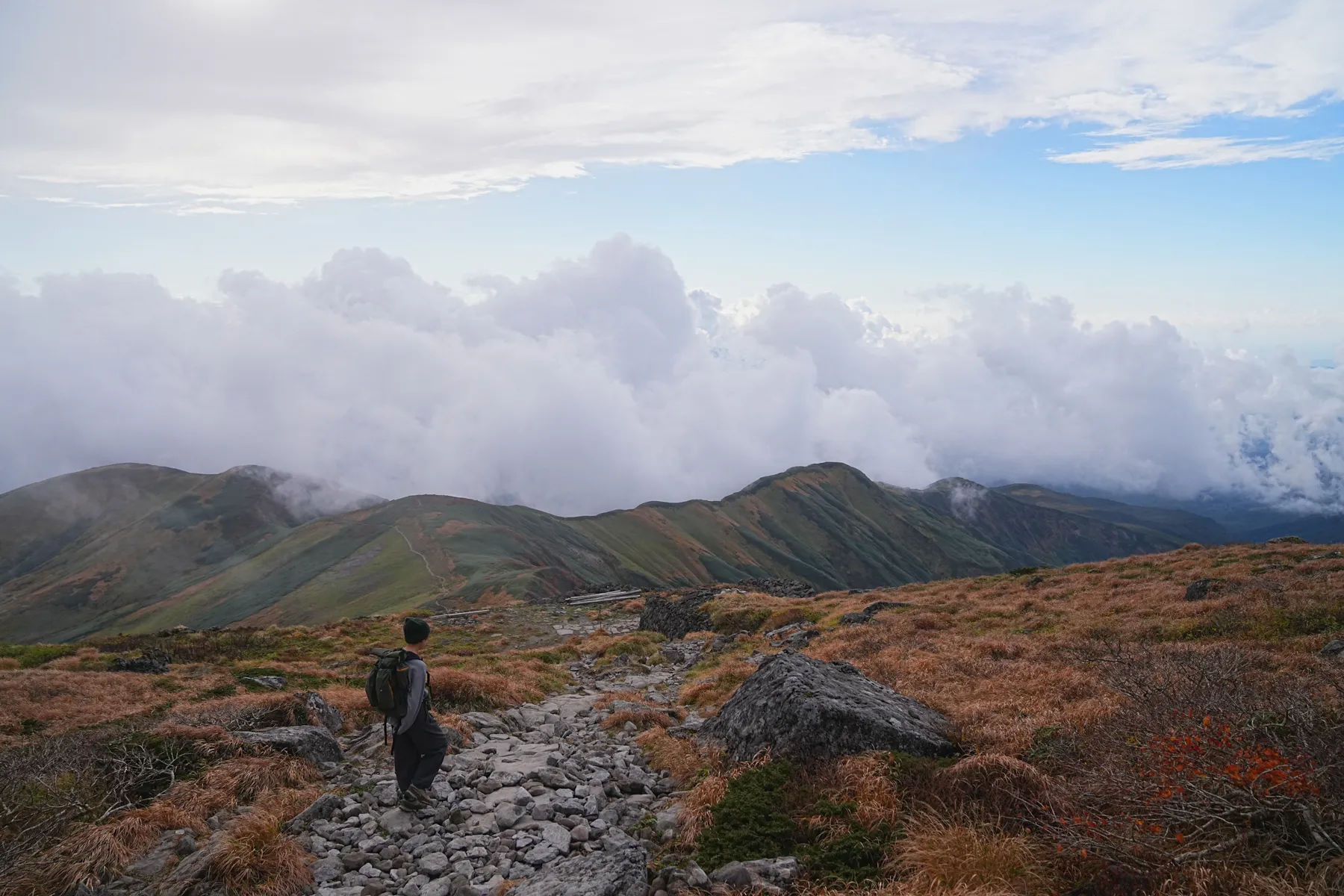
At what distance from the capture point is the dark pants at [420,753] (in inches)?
479

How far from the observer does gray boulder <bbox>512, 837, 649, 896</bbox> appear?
8.36 m

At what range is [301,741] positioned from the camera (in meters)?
13.6

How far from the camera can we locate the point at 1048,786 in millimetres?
8875

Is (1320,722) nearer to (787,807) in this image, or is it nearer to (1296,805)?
(1296,805)

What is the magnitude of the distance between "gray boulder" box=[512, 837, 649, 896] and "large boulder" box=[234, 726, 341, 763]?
662cm

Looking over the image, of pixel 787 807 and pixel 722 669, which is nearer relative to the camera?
pixel 787 807

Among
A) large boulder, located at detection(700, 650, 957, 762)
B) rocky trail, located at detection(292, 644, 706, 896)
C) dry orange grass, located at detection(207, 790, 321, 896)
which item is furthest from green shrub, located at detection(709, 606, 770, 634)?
dry orange grass, located at detection(207, 790, 321, 896)

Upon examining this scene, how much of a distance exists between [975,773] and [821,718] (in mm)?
2464

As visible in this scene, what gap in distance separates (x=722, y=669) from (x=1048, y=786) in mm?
14399

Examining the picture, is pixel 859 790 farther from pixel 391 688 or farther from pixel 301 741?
pixel 301 741

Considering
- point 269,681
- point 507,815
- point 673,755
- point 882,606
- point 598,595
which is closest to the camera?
point 507,815

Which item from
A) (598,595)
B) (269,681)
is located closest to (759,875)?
(269,681)

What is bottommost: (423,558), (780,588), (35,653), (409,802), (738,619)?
(423,558)

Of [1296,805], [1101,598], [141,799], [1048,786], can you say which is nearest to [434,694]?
[141,799]
